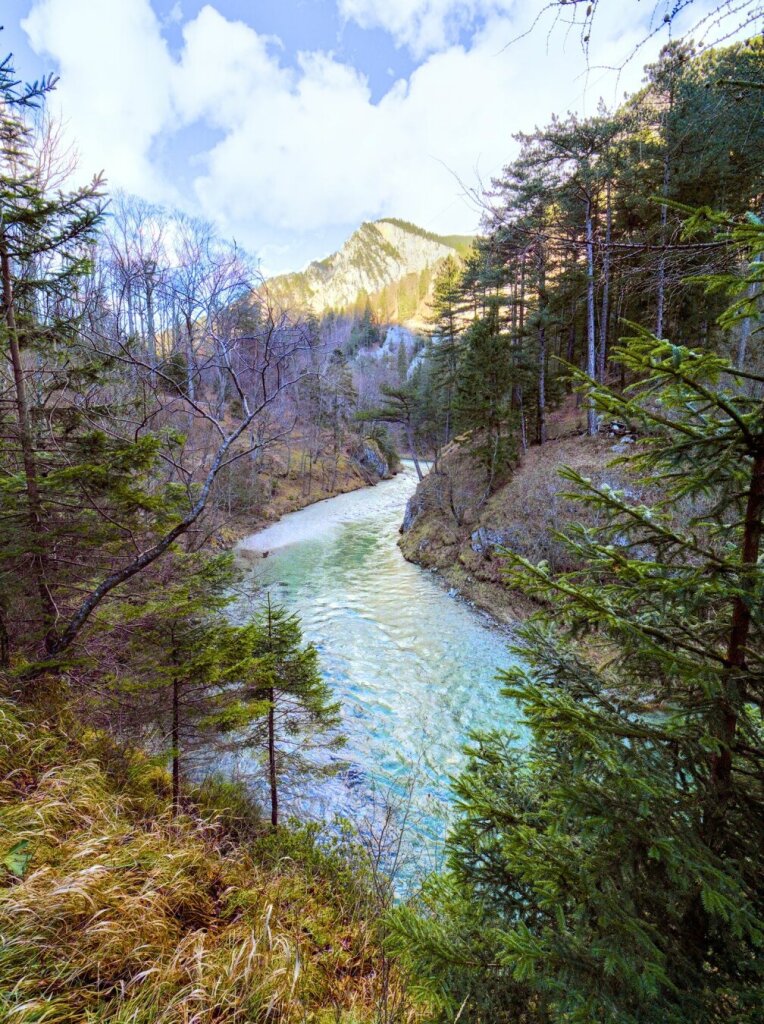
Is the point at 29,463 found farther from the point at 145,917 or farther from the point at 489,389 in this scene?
the point at 489,389

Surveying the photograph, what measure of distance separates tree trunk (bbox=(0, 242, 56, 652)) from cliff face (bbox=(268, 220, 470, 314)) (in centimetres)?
11373

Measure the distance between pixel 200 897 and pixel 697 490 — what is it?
404 cm

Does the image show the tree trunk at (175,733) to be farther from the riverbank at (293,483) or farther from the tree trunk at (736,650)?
the riverbank at (293,483)

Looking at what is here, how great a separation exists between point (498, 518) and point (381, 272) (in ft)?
440

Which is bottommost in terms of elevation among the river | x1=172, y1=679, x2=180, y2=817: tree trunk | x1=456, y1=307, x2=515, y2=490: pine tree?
the river

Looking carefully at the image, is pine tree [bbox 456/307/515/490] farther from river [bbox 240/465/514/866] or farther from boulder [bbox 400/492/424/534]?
river [bbox 240/465/514/866]

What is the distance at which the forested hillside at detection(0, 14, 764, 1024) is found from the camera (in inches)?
62.3

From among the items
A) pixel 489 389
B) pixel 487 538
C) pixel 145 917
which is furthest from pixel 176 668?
pixel 489 389

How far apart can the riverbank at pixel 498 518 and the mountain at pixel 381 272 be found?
90755 mm

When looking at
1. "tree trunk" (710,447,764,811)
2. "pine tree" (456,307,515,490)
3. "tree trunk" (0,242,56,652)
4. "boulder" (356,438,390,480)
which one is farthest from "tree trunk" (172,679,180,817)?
"boulder" (356,438,390,480)

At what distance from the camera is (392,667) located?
30.9 feet

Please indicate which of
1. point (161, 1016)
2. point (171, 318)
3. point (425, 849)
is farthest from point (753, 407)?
point (171, 318)

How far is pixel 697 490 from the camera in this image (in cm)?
181

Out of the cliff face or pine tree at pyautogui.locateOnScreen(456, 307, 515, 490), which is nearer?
pine tree at pyautogui.locateOnScreen(456, 307, 515, 490)
